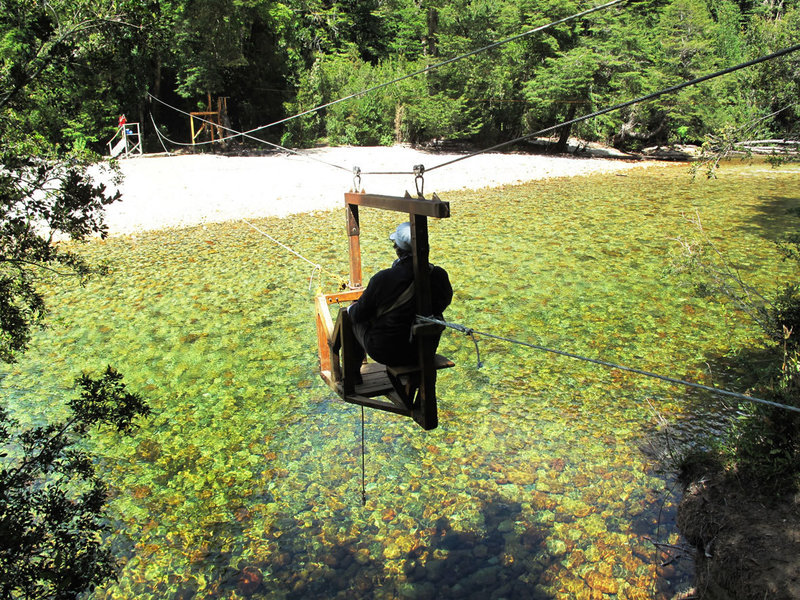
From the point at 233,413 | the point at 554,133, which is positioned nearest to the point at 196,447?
the point at 233,413

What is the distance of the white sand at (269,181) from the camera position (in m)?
18.1

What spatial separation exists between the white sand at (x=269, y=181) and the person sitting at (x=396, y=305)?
13.7m

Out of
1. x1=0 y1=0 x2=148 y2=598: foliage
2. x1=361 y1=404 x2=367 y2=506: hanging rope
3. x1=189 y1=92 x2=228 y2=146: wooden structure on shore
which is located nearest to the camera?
x1=0 y1=0 x2=148 y2=598: foliage

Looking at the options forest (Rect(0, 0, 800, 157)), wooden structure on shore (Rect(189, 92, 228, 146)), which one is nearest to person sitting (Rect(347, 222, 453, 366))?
forest (Rect(0, 0, 800, 157))

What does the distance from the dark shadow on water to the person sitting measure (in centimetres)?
185

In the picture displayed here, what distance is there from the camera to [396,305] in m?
4.54

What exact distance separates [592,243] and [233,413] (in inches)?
427

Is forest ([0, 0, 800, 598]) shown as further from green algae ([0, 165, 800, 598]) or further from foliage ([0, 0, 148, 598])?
foliage ([0, 0, 148, 598])

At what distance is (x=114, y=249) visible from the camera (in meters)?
14.9

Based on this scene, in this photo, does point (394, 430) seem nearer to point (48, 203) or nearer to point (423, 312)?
point (423, 312)

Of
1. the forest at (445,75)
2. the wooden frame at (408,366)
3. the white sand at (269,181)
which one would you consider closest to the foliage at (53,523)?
the wooden frame at (408,366)

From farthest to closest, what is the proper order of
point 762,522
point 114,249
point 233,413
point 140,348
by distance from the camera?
point 114,249
point 140,348
point 233,413
point 762,522

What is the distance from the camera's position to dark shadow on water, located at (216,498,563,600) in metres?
4.93

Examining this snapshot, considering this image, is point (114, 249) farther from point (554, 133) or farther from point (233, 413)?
point (554, 133)
